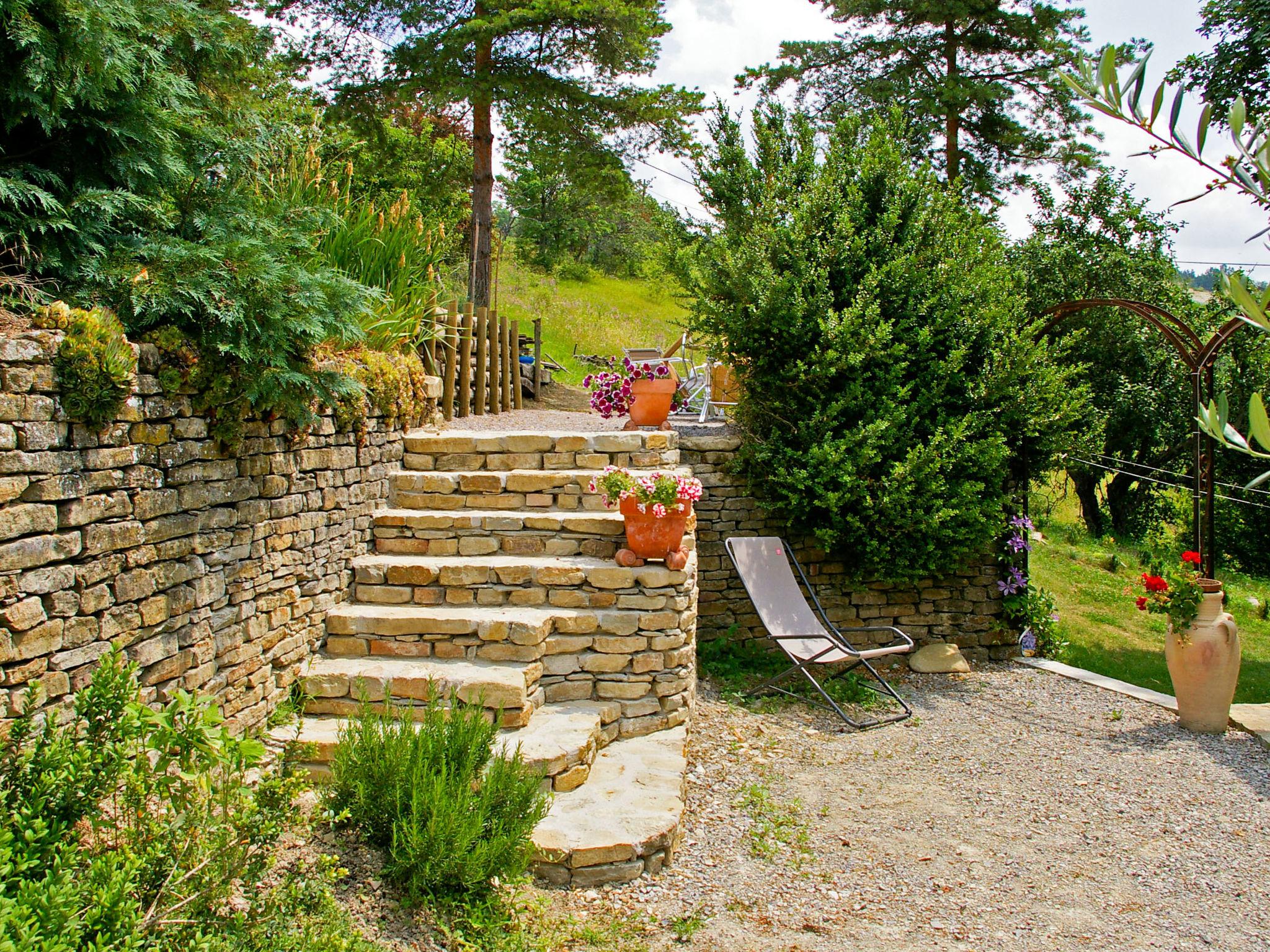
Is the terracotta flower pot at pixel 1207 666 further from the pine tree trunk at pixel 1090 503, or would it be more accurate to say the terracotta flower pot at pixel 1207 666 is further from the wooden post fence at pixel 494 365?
the pine tree trunk at pixel 1090 503

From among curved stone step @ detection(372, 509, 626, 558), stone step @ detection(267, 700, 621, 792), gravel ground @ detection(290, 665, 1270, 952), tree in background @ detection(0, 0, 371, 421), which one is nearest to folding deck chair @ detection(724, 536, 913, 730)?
gravel ground @ detection(290, 665, 1270, 952)

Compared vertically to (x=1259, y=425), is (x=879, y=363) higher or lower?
higher

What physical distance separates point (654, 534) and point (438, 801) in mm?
2155

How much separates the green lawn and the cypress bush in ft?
19.4

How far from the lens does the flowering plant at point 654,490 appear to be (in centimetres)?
470

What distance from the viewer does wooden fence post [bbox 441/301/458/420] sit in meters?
7.38

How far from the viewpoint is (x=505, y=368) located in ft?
32.8

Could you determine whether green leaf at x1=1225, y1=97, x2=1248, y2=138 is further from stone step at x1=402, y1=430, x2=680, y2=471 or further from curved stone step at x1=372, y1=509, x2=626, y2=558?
stone step at x1=402, y1=430, x2=680, y2=471

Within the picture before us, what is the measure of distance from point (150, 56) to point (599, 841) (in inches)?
138

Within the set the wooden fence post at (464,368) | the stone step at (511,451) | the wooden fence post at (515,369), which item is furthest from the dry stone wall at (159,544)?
the wooden fence post at (515,369)

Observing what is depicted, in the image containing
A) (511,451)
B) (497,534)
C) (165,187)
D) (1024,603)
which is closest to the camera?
(165,187)

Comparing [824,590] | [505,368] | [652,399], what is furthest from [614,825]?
[505,368]

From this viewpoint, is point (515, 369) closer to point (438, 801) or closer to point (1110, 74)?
point (438, 801)

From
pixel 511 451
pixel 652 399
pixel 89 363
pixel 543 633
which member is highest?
pixel 89 363
